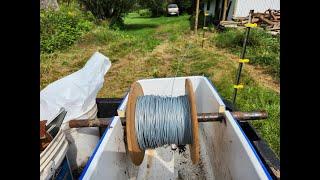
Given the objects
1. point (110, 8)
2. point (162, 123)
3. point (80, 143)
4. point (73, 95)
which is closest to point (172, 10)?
point (110, 8)

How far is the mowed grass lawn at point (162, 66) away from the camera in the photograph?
596cm

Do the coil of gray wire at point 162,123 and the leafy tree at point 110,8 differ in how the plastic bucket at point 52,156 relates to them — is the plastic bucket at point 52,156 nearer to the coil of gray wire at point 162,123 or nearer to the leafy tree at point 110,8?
the coil of gray wire at point 162,123

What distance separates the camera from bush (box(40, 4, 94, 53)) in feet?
36.7

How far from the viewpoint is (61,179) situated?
108 inches

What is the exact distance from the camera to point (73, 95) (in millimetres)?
3508

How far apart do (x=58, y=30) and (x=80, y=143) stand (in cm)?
1000

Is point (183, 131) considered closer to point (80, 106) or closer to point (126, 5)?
point (80, 106)

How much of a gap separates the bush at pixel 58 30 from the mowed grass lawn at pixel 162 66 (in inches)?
15.9

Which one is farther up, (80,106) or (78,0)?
(78,0)

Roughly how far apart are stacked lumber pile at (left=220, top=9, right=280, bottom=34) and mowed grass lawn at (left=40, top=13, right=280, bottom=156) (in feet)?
10.3

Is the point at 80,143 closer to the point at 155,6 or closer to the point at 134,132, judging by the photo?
the point at 134,132
